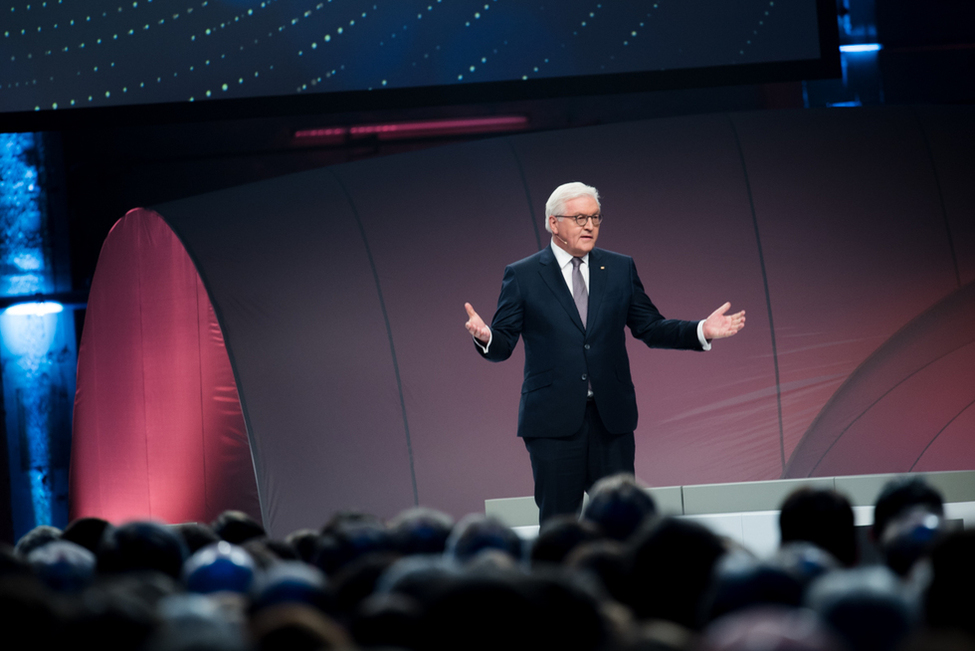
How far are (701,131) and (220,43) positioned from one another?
6.56 ft

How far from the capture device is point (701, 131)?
410 centimetres

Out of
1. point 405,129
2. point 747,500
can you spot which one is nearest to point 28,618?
point 747,500

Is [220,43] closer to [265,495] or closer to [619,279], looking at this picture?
[265,495]

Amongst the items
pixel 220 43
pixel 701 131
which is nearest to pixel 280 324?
pixel 220 43

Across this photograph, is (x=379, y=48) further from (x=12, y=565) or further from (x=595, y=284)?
(x=12, y=565)

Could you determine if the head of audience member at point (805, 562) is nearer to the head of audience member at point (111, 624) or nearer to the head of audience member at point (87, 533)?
the head of audience member at point (111, 624)

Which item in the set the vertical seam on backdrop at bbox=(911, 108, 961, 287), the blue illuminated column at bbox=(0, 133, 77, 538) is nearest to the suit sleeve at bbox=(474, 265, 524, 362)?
the vertical seam on backdrop at bbox=(911, 108, 961, 287)

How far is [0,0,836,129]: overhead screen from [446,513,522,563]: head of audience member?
10.3 feet

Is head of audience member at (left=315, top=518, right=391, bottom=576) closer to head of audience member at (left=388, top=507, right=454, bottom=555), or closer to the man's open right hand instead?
head of audience member at (left=388, top=507, right=454, bottom=555)

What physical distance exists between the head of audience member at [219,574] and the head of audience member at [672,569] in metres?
0.19

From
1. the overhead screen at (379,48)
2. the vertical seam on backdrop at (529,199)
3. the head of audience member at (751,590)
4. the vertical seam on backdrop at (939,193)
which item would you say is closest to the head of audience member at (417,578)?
the head of audience member at (751,590)

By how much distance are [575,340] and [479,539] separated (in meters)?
1.61

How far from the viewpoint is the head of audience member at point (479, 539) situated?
0.53 m

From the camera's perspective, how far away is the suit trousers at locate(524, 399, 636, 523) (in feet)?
6.71
